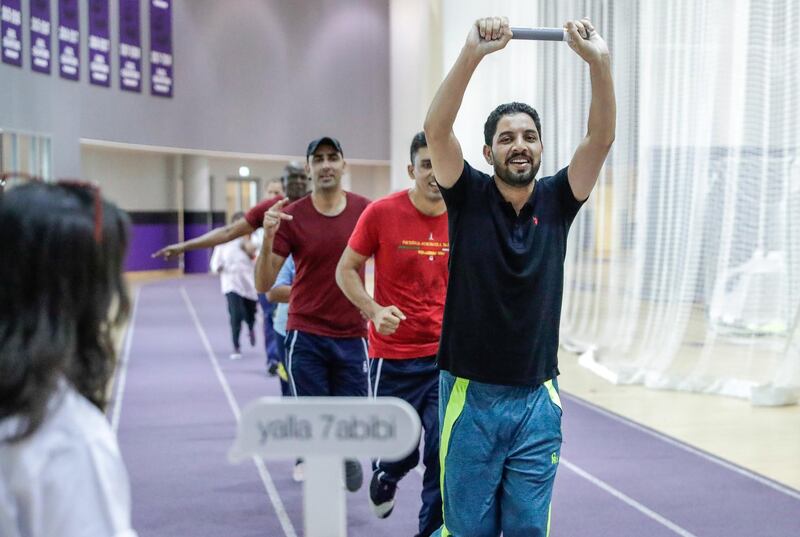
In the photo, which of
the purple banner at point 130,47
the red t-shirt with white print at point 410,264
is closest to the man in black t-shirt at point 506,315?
the red t-shirt with white print at point 410,264

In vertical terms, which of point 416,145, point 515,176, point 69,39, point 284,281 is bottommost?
point 284,281

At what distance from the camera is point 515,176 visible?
3518mm

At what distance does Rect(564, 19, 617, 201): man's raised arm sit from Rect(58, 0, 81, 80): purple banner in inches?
692

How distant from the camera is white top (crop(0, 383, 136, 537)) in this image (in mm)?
1456

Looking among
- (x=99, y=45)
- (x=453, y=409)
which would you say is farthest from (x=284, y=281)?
(x=99, y=45)

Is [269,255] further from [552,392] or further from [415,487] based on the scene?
[552,392]

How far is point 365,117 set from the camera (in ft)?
96.3

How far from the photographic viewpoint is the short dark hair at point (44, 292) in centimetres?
151

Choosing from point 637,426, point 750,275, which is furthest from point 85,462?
point 750,275

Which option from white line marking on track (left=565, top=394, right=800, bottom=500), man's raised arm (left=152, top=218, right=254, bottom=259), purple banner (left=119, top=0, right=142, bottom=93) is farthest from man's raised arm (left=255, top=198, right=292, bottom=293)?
purple banner (left=119, top=0, right=142, bottom=93)

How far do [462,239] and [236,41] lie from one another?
78.5 feet

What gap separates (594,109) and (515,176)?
0.35 meters

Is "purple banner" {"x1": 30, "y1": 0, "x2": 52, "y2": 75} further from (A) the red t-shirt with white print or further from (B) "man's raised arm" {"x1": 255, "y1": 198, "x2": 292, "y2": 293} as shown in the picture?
(A) the red t-shirt with white print

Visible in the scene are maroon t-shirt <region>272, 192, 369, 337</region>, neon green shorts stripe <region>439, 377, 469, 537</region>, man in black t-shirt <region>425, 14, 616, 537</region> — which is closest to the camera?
man in black t-shirt <region>425, 14, 616, 537</region>
